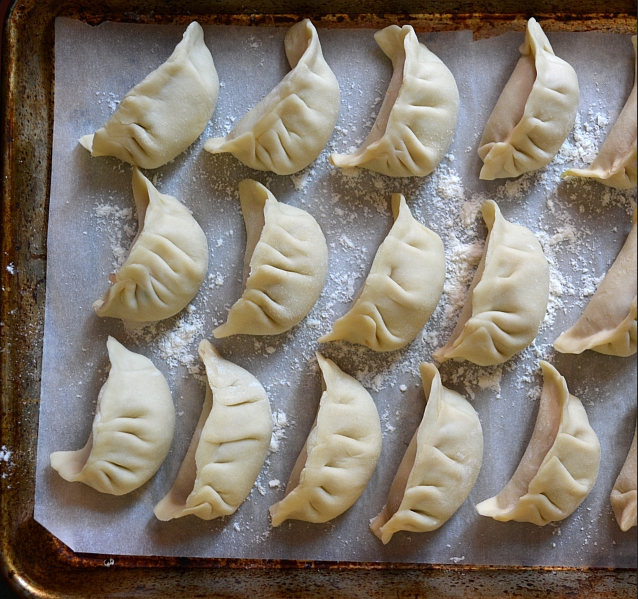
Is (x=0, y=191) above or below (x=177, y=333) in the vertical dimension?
above

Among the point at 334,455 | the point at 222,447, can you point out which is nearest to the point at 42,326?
the point at 222,447

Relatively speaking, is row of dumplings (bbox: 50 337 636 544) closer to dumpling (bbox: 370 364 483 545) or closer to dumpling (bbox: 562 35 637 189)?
dumpling (bbox: 370 364 483 545)

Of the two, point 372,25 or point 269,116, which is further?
point 372,25

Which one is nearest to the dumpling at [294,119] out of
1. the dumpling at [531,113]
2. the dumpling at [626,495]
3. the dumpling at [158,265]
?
the dumpling at [158,265]

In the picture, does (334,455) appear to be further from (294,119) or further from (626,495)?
(294,119)

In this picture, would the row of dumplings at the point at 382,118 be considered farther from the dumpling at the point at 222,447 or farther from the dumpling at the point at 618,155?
the dumpling at the point at 222,447

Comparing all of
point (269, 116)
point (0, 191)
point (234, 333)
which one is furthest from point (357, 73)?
point (0, 191)

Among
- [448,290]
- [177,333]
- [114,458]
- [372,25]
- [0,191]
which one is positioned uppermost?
[372,25]

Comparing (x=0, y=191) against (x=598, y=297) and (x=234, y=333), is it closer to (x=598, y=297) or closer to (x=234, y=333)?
(x=234, y=333)
